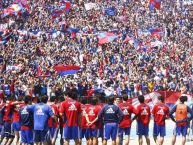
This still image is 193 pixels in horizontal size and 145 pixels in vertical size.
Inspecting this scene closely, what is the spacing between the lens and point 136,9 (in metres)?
64.6

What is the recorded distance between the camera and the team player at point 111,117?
807 inches

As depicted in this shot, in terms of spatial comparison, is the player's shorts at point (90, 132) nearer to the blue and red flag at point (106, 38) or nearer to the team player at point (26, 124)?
the team player at point (26, 124)

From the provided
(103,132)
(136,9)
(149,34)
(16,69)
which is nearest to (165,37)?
(149,34)

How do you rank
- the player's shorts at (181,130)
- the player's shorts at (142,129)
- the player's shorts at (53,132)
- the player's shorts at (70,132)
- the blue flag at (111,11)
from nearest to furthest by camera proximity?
the player's shorts at (70,132), the player's shorts at (181,130), the player's shorts at (53,132), the player's shorts at (142,129), the blue flag at (111,11)

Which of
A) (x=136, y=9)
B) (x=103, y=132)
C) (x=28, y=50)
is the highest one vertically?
(x=136, y=9)

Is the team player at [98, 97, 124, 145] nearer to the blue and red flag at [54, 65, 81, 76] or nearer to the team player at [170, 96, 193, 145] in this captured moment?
the team player at [170, 96, 193, 145]

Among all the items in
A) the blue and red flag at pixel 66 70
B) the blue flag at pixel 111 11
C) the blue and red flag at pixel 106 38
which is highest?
the blue flag at pixel 111 11

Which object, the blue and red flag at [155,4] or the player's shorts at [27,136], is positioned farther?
the blue and red flag at [155,4]

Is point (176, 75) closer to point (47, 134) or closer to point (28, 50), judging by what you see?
point (28, 50)

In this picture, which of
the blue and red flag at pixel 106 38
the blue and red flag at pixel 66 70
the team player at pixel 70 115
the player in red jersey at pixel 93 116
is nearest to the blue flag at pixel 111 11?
the blue and red flag at pixel 106 38

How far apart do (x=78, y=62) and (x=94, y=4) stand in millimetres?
16632

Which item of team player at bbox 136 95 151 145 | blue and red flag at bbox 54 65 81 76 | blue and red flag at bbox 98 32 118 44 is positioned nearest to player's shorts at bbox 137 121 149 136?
team player at bbox 136 95 151 145

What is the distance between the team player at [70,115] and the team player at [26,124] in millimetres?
1245

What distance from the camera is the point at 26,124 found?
822 inches
